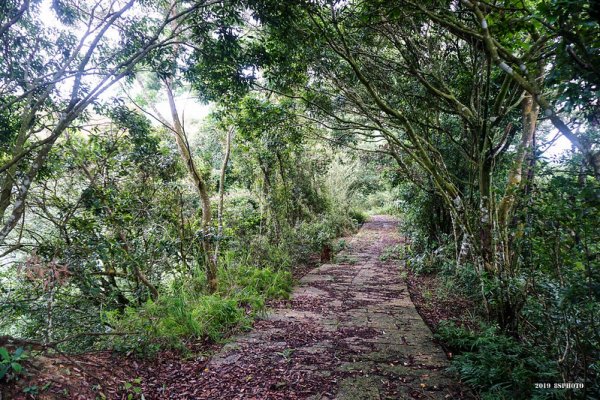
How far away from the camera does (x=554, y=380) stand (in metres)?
2.14

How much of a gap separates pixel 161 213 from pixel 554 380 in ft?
15.6

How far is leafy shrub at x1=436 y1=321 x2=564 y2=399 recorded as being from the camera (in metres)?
2.14

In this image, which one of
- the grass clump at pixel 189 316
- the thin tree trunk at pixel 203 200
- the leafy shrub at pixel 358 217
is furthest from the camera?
the leafy shrub at pixel 358 217

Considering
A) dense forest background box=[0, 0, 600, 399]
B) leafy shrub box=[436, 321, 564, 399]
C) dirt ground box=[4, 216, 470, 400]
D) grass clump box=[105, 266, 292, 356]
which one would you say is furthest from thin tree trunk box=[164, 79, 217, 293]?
leafy shrub box=[436, 321, 564, 399]

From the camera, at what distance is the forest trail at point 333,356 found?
2623 millimetres

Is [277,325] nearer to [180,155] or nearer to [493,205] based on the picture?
[493,205]

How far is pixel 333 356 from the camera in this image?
3203mm

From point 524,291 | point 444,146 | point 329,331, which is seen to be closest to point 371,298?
point 329,331

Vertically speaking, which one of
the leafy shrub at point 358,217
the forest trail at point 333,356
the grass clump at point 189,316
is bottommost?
the forest trail at point 333,356

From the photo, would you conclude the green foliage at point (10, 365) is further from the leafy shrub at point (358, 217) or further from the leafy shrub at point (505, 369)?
the leafy shrub at point (358, 217)

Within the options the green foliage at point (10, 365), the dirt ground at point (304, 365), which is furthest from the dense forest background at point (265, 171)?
the dirt ground at point (304, 365)

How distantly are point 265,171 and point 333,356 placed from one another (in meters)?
4.93

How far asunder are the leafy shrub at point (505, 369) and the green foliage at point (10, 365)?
2.95 meters

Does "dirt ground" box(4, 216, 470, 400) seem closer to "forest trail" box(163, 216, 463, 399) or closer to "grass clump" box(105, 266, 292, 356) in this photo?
"forest trail" box(163, 216, 463, 399)
